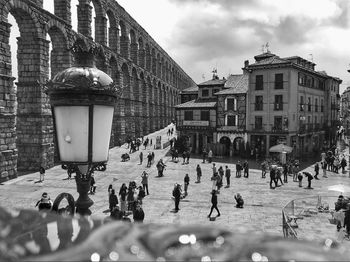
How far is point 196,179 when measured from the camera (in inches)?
1037

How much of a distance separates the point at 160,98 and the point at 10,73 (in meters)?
54.3

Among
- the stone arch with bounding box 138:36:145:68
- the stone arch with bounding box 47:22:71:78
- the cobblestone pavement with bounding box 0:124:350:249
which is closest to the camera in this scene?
the cobblestone pavement with bounding box 0:124:350:249

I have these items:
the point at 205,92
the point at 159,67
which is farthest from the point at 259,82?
the point at 159,67

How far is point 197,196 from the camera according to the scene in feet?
67.1

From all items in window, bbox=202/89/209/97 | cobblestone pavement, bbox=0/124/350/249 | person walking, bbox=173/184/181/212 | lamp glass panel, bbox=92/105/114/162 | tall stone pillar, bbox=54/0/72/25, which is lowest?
cobblestone pavement, bbox=0/124/350/249

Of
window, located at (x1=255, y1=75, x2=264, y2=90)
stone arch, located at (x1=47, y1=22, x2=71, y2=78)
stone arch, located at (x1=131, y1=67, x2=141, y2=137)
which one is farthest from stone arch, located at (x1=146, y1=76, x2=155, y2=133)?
stone arch, located at (x1=47, y1=22, x2=71, y2=78)

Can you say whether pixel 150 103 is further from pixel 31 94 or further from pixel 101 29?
pixel 31 94

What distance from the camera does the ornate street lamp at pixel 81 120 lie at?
3.70 metres

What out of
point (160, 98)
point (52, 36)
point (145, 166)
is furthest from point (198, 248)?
point (160, 98)

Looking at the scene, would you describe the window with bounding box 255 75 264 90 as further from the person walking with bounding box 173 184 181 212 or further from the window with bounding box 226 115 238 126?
the person walking with bounding box 173 184 181 212

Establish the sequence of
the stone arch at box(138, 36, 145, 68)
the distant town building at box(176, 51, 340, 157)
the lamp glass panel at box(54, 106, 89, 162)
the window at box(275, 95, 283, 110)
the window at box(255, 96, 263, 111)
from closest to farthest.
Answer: the lamp glass panel at box(54, 106, 89, 162) → the distant town building at box(176, 51, 340, 157) → the window at box(275, 95, 283, 110) → the window at box(255, 96, 263, 111) → the stone arch at box(138, 36, 145, 68)

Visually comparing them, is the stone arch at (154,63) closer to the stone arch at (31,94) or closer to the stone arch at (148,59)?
the stone arch at (148,59)

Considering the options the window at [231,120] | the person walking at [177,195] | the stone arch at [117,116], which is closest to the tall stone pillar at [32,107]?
the person walking at [177,195]

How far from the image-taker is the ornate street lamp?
3.70 metres
